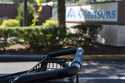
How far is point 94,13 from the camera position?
74.3 feet

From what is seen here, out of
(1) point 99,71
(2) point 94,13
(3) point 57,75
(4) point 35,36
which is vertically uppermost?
(3) point 57,75

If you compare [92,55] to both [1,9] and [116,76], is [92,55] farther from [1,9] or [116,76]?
[1,9]

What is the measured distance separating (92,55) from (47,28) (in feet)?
8.94

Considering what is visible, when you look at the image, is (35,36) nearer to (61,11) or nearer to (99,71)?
(61,11)

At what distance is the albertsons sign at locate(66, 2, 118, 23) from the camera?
20.7 meters

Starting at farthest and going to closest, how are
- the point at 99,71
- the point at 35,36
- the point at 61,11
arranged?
1. the point at 61,11
2. the point at 35,36
3. the point at 99,71

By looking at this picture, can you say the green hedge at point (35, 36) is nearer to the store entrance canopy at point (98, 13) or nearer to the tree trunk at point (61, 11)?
the tree trunk at point (61, 11)

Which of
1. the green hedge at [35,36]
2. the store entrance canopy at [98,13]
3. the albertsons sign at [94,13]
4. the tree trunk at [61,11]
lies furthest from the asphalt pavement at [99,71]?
the albertsons sign at [94,13]

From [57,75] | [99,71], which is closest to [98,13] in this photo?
[99,71]

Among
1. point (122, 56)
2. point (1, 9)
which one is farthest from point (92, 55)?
point (1, 9)

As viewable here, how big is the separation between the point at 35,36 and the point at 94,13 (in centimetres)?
549

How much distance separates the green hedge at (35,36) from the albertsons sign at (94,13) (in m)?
3.64

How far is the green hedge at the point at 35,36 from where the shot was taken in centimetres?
1811

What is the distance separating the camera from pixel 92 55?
16531mm
